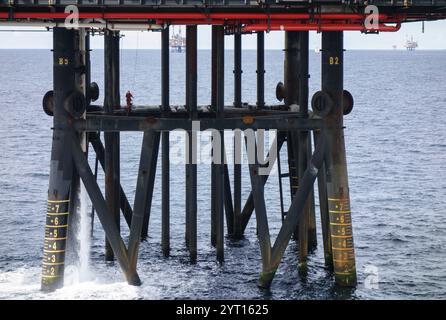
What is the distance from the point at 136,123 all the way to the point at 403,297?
1284cm

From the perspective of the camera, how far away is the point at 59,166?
155 feet

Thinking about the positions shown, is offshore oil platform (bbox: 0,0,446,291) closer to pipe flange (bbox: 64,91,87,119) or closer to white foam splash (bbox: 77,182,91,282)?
pipe flange (bbox: 64,91,87,119)

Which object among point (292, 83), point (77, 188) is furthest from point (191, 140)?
point (292, 83)

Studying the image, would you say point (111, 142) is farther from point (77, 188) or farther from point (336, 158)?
point (336, 158)

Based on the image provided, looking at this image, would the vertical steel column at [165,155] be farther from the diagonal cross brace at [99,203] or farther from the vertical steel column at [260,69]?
the diagonal cross brace at [99,203]

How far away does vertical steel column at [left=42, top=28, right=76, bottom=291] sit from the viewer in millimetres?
47031

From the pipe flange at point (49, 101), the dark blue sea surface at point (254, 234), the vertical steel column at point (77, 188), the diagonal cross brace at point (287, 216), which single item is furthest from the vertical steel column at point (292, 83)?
the pipe flange at point (49, 101)

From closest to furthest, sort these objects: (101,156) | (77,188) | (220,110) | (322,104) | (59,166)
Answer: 1. (59,166)
2. (322,104)
3. (77,188)
4. (220,110)
5. (101,156)

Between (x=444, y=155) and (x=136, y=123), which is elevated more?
(x=136, y=123)

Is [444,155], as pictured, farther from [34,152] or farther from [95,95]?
[95,95]

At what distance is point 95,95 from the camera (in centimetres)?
5356

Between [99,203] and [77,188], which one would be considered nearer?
[99,203]

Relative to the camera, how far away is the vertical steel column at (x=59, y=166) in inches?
1852

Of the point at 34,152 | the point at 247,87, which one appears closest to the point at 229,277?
the point at 34,152
